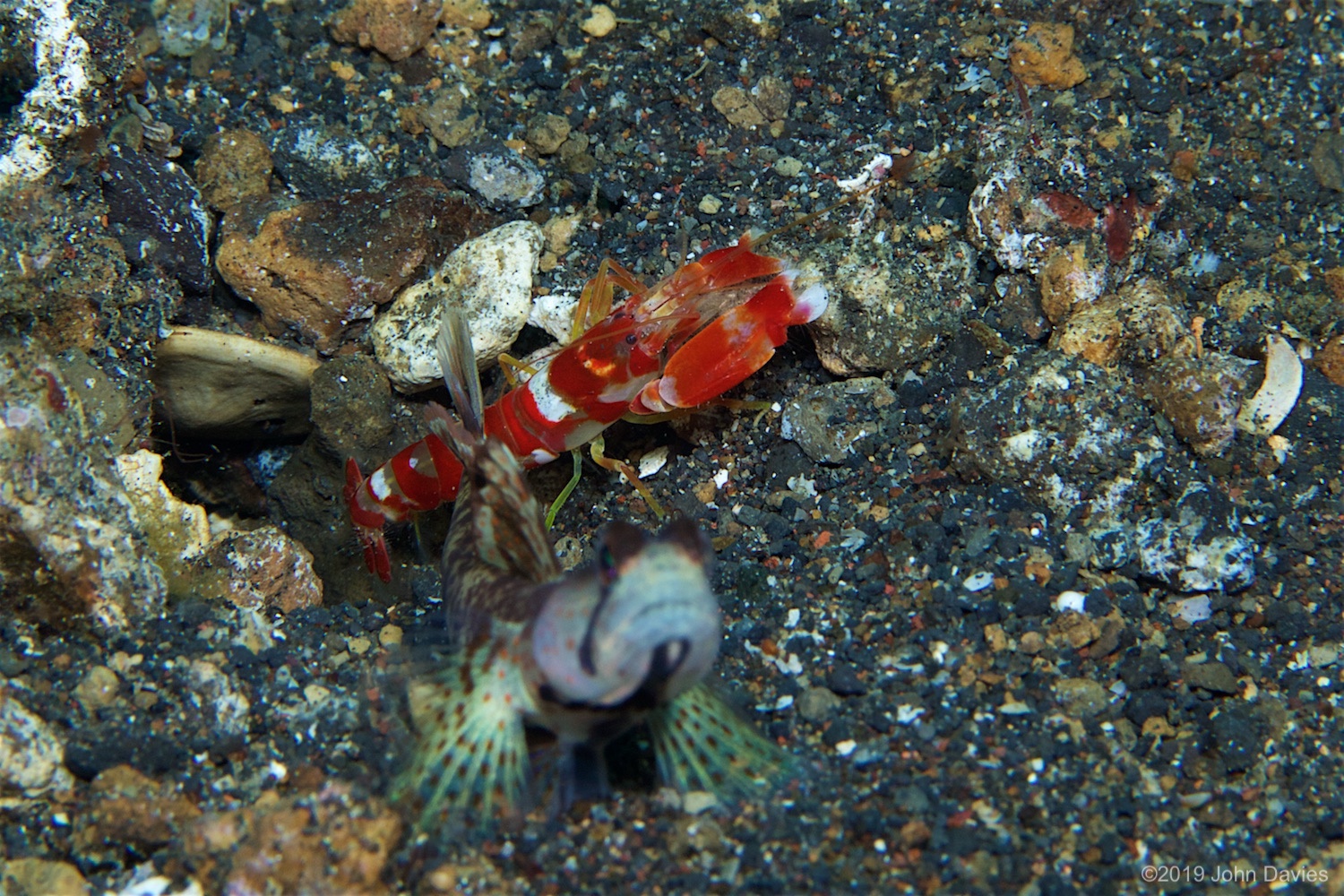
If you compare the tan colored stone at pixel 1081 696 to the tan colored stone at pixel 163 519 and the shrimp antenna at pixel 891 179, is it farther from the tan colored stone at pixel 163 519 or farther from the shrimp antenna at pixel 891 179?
the tan colored stone at pixel 163 519

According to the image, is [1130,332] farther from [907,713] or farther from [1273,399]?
[907,713]

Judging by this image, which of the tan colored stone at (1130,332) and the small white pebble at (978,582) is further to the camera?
the tan colored stone at (1130,332)

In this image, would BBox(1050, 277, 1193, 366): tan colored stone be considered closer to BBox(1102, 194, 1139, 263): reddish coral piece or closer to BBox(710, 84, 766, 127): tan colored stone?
BBox(1102, 194, 1139, 263): reddish coral piece

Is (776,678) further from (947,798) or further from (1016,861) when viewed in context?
(1016,861)

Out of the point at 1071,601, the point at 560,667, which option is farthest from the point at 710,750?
the point at 1071,601

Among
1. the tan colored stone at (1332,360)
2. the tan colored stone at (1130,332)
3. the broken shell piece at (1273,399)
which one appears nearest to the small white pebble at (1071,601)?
the tan colored stone at (1130,332)

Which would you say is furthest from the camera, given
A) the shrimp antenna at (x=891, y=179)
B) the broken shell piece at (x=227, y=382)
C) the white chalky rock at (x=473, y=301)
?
the white chalky rock at (x=473, y=301)
